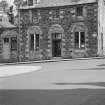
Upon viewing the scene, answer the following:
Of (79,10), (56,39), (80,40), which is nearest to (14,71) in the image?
(80,40)

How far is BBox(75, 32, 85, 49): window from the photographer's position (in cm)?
3366

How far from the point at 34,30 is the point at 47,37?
83.7 inches

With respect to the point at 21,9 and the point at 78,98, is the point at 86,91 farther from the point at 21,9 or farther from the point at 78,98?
the point at 21,9

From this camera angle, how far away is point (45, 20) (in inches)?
1415

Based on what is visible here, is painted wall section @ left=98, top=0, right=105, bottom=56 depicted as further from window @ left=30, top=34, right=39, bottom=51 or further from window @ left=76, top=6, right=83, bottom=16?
window @ left=30, top=34, right=39, bottom=51

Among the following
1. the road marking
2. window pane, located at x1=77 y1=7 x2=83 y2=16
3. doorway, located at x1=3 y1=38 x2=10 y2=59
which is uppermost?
window pane, located at x1=77 y1=7 x2=83 y2=16

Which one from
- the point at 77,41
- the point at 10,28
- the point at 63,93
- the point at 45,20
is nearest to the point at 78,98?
the point at 63,93

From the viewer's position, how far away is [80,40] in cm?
3359

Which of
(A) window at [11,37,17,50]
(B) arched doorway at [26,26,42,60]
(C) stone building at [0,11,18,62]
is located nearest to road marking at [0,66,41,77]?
(B) arched doorway at [26,26,42,60]

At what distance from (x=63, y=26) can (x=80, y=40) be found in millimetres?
3043

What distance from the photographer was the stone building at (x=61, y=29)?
33.3 metres

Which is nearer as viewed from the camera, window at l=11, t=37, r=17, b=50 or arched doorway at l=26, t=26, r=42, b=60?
arched doorway at l=26, t=26, r=42, b=60

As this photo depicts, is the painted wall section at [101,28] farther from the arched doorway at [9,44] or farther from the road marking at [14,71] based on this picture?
the road marking at [14,71]

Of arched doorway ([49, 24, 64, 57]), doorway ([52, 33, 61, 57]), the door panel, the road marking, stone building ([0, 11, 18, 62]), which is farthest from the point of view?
stone building ([0, 11, 18, 62])
